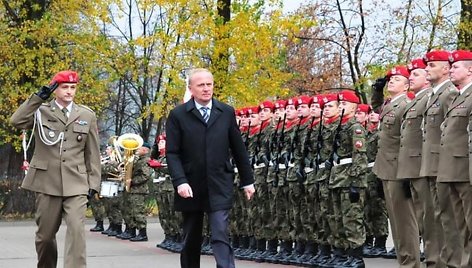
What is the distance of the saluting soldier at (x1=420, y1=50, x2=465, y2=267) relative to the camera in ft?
29.7

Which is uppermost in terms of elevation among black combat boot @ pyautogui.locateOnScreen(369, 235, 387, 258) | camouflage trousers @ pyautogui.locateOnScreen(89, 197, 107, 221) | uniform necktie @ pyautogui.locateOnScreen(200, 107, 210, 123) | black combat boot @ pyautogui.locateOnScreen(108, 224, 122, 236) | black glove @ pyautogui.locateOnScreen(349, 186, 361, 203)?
uniform necktie @ pyautogui.locateOnScreen(200, 107, 210, 123)

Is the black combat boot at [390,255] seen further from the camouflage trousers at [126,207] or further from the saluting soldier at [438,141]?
the camouflage trousers at [126,207]

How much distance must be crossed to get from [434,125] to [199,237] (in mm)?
2400

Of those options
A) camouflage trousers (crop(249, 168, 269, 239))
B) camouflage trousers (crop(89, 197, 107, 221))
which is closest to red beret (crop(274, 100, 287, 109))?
camouflage trousers (crop(249, 168, 269, 239))

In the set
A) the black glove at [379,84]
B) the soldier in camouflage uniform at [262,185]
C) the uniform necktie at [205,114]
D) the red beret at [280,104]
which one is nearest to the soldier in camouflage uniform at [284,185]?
the red beret at [280,104]

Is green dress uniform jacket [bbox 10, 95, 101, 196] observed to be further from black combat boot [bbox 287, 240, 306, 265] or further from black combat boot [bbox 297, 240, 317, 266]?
black combat boot [bbox 287, 240, 306, 265]

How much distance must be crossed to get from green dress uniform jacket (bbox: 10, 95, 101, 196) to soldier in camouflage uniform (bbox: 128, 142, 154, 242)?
312 inches

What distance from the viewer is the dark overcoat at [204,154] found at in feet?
29.2

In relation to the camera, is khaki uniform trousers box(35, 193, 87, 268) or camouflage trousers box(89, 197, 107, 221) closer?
khaki uniform trousers box(35, 193, 87, 268)

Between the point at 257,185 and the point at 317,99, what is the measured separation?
6.00 feet

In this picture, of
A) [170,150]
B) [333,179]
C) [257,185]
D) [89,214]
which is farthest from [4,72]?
[170,150]

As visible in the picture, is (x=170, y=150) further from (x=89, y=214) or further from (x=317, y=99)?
(x=89, y=214)

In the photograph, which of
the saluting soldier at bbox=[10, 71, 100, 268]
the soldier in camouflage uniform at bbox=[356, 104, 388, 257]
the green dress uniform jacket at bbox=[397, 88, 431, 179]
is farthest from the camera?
the soldier in camouflage uniform at bbox=[356, 104, 388, 257]

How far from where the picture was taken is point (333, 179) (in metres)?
11.8
